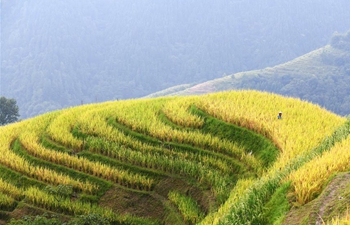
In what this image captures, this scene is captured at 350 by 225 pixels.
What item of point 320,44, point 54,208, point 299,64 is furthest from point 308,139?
point 320,44

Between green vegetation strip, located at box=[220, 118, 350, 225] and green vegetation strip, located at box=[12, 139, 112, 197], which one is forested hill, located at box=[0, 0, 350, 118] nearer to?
green vegetation strip, located at box=[12, 139, 112, 197]

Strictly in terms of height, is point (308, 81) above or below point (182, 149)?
below

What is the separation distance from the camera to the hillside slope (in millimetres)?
8781

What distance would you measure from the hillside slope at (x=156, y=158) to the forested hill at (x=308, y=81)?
3167 inches

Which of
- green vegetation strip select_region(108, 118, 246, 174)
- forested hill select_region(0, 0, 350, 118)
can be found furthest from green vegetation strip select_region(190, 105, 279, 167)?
forested hill select_region(0, 0, 350, 118)

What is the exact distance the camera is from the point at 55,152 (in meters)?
10.7

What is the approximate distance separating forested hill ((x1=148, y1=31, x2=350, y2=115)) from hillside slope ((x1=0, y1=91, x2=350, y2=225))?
80.4m

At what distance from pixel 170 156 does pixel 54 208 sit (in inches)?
130

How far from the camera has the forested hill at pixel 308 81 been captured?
92.2 meters

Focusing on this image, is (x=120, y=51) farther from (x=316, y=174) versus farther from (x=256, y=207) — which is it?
(x=316, y=174)

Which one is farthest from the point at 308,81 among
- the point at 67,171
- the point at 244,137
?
the point at 67,171

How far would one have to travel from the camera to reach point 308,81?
97375 mm

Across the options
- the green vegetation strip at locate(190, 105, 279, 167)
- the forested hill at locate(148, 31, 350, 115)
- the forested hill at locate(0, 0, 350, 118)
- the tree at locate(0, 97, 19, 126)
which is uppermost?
the forested hill at locate(0, 0, 350, 118)

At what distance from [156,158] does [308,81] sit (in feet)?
312
